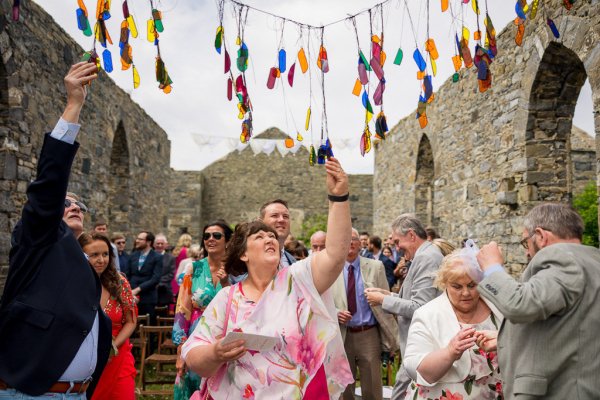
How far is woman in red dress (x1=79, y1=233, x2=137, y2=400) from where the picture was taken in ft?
10.5

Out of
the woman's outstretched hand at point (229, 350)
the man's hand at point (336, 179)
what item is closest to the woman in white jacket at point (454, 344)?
the man's hand at point (336, 179)

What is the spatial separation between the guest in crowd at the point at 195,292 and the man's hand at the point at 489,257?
179 centimetres

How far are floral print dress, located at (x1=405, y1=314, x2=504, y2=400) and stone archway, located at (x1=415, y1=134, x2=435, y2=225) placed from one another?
29.5ft

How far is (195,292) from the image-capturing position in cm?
372

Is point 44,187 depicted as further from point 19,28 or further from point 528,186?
point 528,186

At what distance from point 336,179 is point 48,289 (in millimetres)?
1264

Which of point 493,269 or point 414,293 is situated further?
point 414,293

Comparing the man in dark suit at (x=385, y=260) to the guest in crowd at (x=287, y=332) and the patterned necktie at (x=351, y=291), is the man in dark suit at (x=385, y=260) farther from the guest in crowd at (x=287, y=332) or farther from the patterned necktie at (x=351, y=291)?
the guest in crowd at (x=287, y=332)

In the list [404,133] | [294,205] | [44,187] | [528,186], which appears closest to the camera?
[44,187]

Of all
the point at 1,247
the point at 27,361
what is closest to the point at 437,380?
the point at 27,361

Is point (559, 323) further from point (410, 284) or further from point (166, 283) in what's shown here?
point (166, 283)

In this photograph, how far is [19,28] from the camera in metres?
6.11

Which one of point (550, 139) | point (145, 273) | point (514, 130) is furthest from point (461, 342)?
point (145, 273)

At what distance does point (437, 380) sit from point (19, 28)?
608 cm
